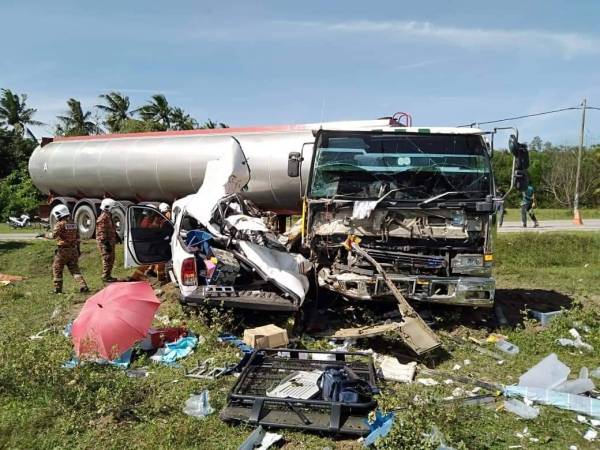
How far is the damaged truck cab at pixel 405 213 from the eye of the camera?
A: 19.1 feet

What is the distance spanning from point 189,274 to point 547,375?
3.69 metres

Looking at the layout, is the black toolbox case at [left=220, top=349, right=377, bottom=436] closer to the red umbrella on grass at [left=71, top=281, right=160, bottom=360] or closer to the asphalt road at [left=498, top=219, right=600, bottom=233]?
the red umbrella on grass at [left=71, top=281, right=160, bottom=360]

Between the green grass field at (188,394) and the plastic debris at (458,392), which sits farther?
the plastic debris at (458,392)

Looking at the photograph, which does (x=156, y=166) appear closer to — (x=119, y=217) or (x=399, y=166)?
(x=119, y=217)

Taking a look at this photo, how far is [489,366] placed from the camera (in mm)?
5207

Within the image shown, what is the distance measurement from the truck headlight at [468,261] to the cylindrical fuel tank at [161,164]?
16.0ft

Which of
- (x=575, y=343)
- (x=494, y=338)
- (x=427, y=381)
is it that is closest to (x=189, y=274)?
(x=427, y=381)

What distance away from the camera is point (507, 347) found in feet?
18.6

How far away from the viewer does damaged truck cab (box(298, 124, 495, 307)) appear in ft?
19.1

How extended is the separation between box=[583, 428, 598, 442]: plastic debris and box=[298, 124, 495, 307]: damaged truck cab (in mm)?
2043

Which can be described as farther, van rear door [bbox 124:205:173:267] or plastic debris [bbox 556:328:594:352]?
van rear door [bbox 124:205:173:267]

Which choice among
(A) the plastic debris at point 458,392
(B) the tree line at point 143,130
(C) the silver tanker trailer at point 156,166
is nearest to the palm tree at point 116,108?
(B) the tree line at point 143,130

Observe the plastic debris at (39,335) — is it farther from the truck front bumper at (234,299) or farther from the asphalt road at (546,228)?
the asphalt road at (546,228)

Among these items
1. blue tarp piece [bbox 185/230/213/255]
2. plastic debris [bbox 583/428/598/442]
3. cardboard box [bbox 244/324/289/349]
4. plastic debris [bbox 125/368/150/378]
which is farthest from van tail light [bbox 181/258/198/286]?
plastic debris [bbox 583/428/598/442]
